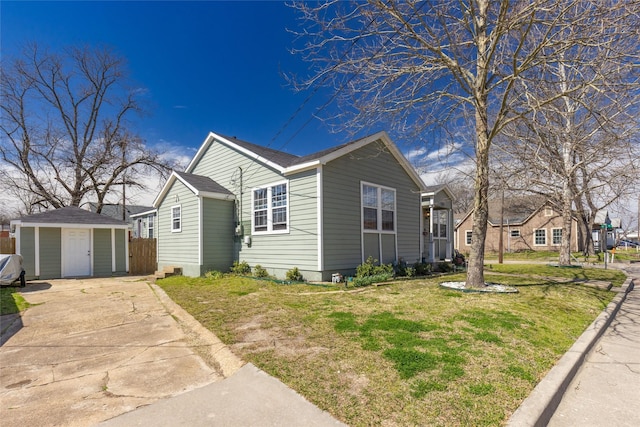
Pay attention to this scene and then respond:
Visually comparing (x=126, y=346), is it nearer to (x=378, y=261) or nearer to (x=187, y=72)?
(x=378, y=261)

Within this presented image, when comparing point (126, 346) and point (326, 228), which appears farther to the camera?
point (326, 228)

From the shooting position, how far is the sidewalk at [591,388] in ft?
9.02

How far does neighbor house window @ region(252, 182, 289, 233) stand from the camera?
35.6 feet

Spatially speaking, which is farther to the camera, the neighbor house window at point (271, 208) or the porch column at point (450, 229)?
the porch column at point (450, 229)

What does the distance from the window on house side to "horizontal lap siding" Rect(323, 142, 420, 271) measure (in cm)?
2497

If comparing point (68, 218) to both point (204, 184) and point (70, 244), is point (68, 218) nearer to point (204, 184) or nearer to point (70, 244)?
point (70, 244)

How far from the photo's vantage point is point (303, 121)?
33.7 ft

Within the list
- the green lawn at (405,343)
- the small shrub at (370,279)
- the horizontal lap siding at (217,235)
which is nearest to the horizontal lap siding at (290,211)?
the horizontal lap siding at (217,235)

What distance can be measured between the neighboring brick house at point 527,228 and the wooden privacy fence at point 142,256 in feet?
83.4

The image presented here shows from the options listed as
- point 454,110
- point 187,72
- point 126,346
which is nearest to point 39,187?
point 187,72

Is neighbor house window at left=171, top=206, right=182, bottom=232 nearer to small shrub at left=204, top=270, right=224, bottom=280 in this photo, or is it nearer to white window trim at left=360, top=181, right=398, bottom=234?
small shrub at left=204, top=270, right=224, bottom=280

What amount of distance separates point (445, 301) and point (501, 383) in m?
3.77

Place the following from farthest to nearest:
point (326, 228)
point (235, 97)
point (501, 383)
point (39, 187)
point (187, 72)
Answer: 1. point (39, 187)
2. point (235, 97)
3. point (187, 72)
4. point (326, 228)
5. point (501, 383)

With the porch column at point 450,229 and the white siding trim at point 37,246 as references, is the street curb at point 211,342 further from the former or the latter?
the porch column at point 450,229
